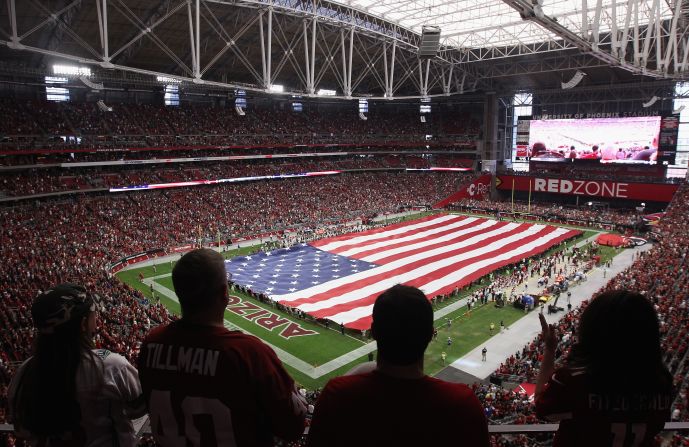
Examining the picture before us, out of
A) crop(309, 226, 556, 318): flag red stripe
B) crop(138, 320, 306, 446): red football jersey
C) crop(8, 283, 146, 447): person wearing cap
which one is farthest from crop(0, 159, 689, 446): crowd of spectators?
crop(309, 226, 556, 318): flag red stripe

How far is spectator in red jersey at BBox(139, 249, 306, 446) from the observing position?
2.29 metres

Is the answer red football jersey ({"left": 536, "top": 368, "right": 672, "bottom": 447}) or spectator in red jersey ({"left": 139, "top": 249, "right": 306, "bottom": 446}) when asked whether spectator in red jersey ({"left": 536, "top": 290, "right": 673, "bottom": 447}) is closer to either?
red football jersey ({"left": 536, "top": 368, "right": 672, "bottom": 447})

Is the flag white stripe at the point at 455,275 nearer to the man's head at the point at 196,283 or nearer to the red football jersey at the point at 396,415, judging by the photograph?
the man's head at the point at 196,283

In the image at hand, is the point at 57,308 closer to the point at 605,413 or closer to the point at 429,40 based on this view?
the point at 605,413

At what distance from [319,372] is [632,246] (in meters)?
32.3

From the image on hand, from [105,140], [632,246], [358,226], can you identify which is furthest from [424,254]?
[105,140]

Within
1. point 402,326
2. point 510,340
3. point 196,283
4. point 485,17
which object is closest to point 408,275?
point 510,340

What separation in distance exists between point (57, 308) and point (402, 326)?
1.88 metres

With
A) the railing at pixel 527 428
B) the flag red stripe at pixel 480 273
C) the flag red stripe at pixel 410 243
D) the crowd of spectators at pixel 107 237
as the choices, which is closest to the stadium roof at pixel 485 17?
the flag red stripe at pixel 480 273

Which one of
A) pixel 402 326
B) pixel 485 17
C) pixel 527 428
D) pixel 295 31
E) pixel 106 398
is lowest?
pixel 527 428

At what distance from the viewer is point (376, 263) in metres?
Answer: 34.2

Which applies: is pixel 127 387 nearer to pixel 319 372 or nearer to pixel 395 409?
pixel 395 409

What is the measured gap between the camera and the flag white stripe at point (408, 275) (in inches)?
1037

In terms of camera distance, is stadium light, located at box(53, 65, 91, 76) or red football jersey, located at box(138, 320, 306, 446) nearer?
red football jersey, located at box(138, 320, 306, 446)
